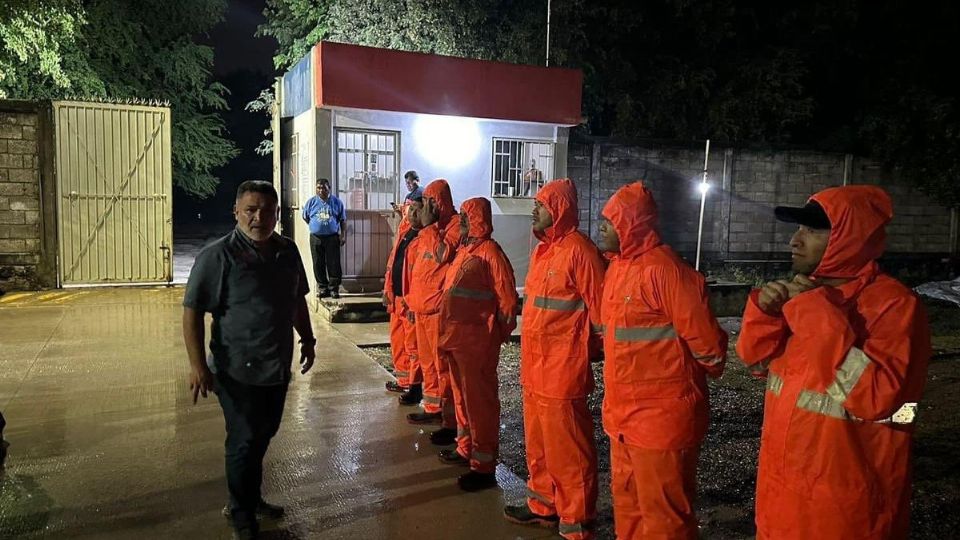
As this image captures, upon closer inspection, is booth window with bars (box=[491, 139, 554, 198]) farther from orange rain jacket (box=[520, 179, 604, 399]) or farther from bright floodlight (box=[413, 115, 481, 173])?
orange rain jacket (box=[520, 179, 604, 399])

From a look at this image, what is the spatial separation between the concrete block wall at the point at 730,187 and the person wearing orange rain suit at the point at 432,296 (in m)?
8.22

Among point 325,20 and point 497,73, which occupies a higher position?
point 325,20

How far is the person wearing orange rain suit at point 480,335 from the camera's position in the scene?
4.04 m

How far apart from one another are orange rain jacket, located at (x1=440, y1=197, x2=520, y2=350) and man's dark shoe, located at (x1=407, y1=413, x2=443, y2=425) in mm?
1129

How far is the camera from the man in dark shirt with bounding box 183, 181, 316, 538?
124 inches

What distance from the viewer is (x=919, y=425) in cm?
582

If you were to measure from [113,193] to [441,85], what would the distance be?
207 inches

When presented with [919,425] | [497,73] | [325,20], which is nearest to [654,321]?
[919,425]

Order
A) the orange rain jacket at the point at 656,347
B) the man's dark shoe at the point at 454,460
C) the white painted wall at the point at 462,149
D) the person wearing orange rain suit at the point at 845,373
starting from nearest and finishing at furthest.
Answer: the person wearing orange rain suit at the point at 845,373 < the orange rain jacket at the point at 656,347 < the man's dark shoe at the point at 454,460 < the white painted wall at the point at 462,149

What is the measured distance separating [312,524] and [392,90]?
741 cm

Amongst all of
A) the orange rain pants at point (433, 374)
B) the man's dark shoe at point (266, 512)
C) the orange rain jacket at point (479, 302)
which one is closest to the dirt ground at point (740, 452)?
the orange rain pants at point (433, 374)

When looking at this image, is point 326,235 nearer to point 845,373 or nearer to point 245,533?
point 245,533

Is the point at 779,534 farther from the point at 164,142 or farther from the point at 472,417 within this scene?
the point at 164,142

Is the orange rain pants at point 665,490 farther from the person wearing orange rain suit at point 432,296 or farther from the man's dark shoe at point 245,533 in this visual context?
the person wearing orange rain suit at point 432,296
